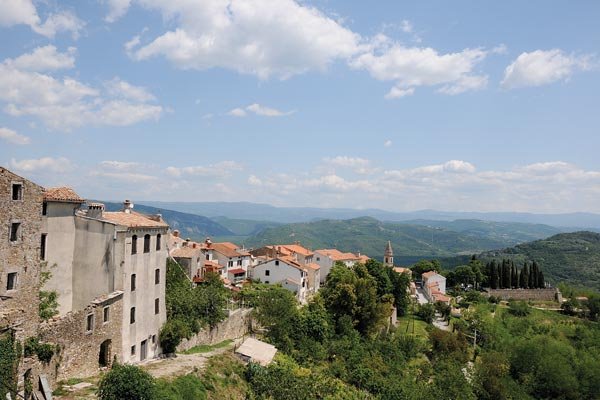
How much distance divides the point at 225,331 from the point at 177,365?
432 inches

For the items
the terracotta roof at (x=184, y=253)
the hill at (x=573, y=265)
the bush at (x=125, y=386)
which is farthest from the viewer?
the hill at (x=573, y=265)

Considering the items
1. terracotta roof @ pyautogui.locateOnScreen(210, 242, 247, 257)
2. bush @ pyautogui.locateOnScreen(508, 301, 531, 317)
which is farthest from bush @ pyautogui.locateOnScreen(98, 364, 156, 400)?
bush @ pyautogui.locateOnScreen(508, 301, 531, 317)

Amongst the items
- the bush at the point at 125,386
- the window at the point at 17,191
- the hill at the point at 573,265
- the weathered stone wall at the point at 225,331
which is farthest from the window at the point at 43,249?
the hill at the point at 573,265

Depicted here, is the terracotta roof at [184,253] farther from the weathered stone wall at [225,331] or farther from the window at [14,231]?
the window at [14,231]

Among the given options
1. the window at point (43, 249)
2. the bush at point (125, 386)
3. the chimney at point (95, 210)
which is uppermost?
the chimney at point (95, 210)

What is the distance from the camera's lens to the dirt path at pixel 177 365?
92.6ft

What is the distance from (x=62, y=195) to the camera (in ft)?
91.8

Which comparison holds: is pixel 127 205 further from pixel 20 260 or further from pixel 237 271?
pixel 237 271

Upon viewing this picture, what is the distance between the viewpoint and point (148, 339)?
3156cm

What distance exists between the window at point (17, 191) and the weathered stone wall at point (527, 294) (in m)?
97.5

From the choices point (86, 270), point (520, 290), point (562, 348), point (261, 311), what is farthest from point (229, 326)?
point (520, 290)

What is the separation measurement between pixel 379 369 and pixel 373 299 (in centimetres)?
1148

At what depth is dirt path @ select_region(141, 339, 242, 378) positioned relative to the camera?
28212mm

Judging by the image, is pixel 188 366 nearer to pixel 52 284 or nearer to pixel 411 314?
pixel 52 284
